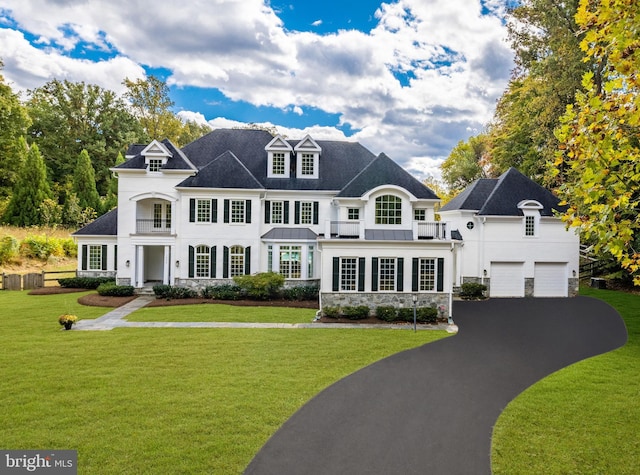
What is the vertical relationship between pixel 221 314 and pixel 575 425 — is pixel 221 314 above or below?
above

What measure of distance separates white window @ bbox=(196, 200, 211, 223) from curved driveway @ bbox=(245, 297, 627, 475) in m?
14.6

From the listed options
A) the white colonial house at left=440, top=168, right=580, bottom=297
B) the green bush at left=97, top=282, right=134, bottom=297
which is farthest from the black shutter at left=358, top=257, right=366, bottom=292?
the green bush at left=97, top=282, right=134, bottom=297

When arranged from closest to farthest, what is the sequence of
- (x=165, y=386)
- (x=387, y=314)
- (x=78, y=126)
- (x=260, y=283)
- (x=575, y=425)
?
(x=575, y=425) → (x=165, y=386) → (x=387, y=314) → (x=260, y=283) → (x=78, y=126)

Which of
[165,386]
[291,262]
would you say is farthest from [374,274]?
[165,386]

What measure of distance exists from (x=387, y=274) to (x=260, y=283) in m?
7.09

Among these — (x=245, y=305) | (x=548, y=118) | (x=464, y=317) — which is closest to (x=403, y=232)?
(x=464, y=317)

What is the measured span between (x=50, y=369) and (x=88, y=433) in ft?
14.0

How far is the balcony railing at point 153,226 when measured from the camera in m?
21.7

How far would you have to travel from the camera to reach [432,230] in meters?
16.8

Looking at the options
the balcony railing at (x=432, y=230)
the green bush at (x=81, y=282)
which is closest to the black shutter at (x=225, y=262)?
the green bush at (x=81, y=282)

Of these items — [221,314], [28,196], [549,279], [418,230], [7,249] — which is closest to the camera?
[221,314]

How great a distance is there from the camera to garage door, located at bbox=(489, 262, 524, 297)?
22.3 meters

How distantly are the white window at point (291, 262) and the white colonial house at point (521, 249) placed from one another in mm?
10315

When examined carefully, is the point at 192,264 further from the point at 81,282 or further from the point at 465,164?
the point at 465,164
